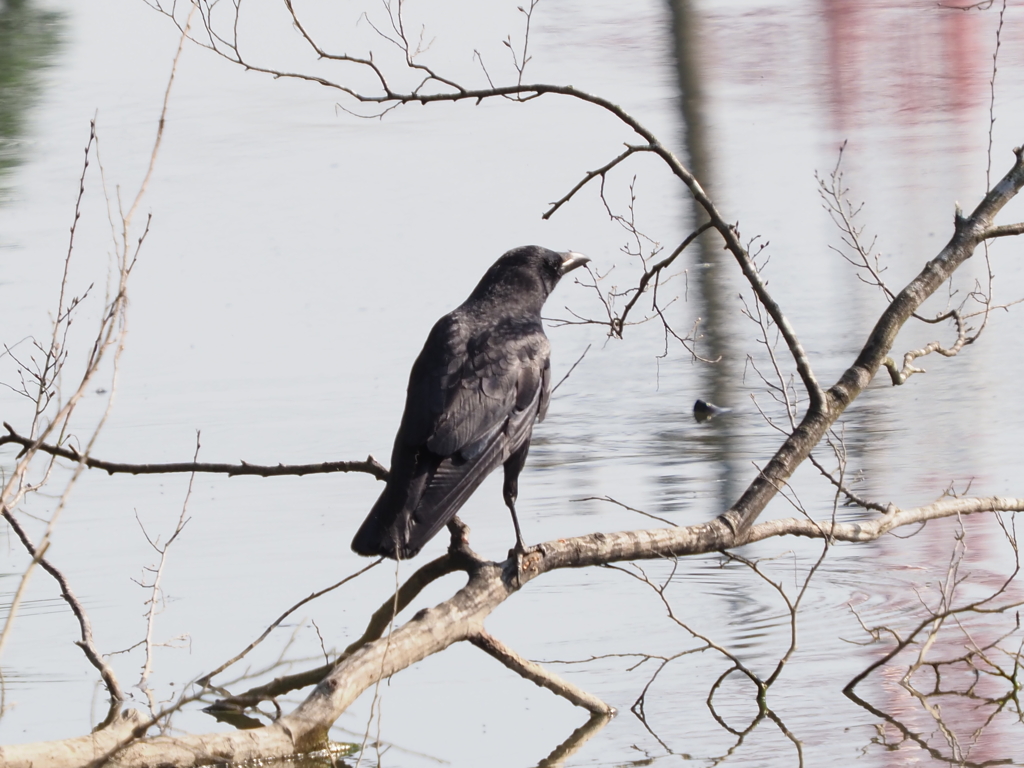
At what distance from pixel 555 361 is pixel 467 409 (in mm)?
4652

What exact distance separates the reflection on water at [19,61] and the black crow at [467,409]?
27.9 ft

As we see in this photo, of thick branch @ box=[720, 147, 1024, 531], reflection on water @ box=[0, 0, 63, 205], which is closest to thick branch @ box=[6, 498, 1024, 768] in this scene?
thick branch @ box=[720, 147, 1024, 531]

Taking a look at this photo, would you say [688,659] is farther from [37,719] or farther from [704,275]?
[704,275]

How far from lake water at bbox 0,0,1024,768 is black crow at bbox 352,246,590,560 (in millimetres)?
465

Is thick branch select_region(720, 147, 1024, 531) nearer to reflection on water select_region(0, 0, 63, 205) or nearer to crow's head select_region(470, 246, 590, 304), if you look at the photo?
crow's head select_region(470, 246, 590, 304)

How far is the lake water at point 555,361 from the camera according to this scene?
4.78m

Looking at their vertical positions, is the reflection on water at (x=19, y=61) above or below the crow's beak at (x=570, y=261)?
below

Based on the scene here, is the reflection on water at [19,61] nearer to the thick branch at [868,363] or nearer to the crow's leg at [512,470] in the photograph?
the crow's leg at [512,470]

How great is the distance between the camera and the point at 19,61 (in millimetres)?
16672

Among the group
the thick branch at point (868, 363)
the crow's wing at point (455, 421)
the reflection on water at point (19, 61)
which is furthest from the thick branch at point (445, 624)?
the reflection on water at point (19, 61)

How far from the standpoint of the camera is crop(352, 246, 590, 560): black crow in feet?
13.8

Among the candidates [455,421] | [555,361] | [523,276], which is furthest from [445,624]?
[555,361]

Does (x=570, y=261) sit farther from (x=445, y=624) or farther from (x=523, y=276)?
(x=445, y=624)

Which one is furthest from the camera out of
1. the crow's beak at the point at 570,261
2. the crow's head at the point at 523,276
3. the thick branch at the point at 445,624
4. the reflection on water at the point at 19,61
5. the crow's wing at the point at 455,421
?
the reflection on water at the point at 19,61
